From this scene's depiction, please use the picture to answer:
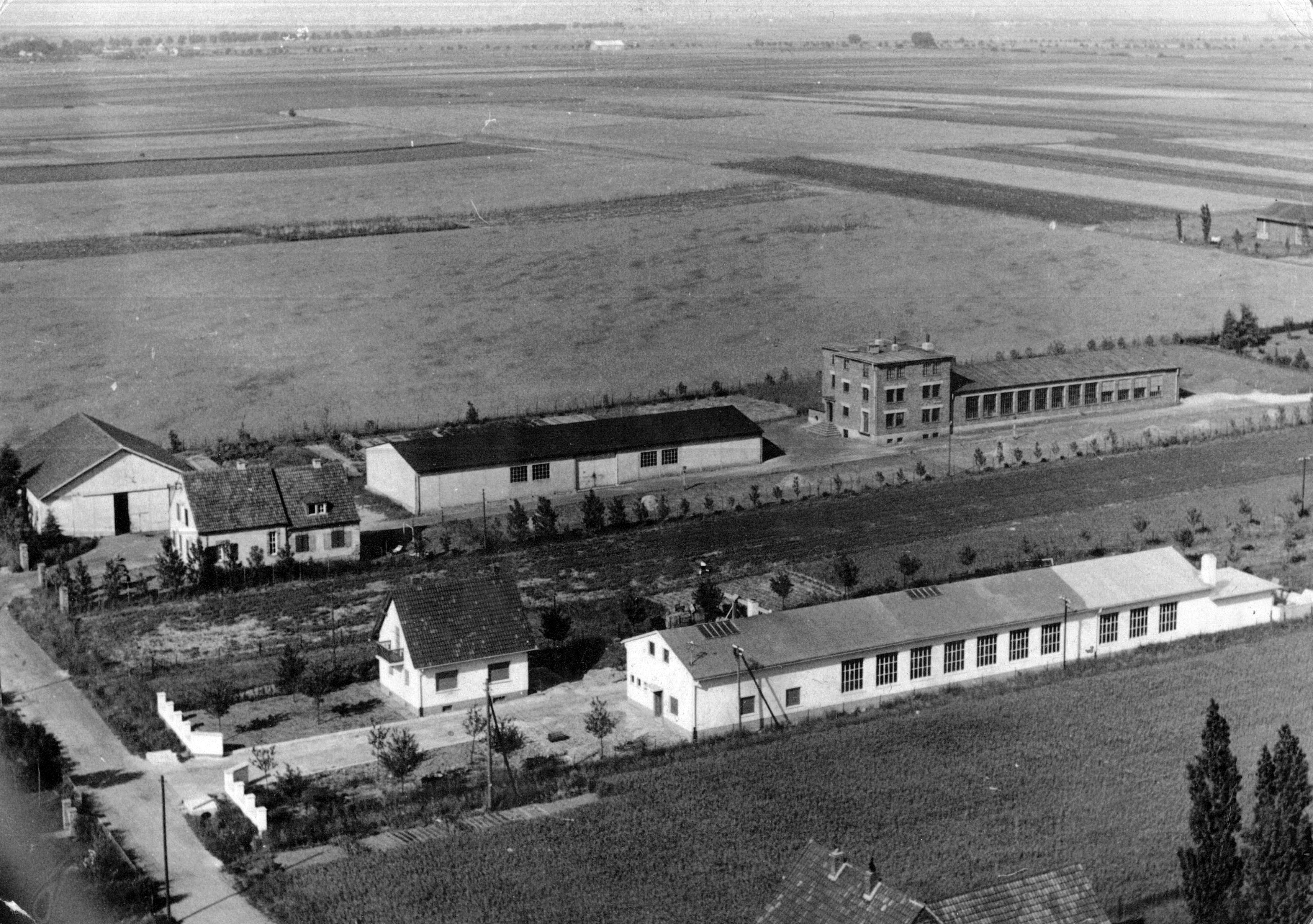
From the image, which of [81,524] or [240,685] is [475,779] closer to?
[240,685]

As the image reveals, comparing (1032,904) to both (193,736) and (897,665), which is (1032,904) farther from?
(193,736)

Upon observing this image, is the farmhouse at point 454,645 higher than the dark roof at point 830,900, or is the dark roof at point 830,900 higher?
the dark roof at point 830,900

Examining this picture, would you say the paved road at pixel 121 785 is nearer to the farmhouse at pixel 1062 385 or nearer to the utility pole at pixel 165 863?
the utility pole at pixel 165 863

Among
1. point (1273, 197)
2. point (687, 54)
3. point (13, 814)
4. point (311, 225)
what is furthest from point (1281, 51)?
point (13, 814)

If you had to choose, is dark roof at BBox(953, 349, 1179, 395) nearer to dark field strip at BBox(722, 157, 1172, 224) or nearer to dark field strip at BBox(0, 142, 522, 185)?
dark field strip at BBox(722, 157, 1172, 224)

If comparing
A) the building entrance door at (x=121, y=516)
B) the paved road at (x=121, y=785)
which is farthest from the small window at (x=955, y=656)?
the building entrance door at (x=121, y=516)

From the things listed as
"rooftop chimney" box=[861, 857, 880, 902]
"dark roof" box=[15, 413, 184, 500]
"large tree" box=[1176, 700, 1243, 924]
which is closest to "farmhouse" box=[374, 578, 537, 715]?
"dark roof" box=[15, 413, 184, 500]
